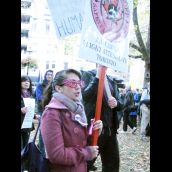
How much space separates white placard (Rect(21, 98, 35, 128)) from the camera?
274cm

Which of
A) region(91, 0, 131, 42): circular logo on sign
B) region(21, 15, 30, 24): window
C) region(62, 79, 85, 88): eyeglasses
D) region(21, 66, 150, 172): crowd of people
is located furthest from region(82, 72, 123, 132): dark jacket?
region(21, 15, 30, 24): window

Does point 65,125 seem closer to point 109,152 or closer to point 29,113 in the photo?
point 29,113

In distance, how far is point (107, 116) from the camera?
9.49ft

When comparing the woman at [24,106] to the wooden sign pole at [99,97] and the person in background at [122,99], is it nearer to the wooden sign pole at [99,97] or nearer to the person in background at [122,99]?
the wooden sign pole at [99,97]

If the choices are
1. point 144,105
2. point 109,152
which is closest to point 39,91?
point 109,152

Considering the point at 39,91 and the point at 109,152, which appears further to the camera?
the point at 109,152

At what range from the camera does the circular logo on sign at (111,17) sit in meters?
2.75

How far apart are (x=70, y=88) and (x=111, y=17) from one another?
→ 618mm

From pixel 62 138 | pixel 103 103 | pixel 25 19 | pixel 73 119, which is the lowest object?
pixel 62 138
